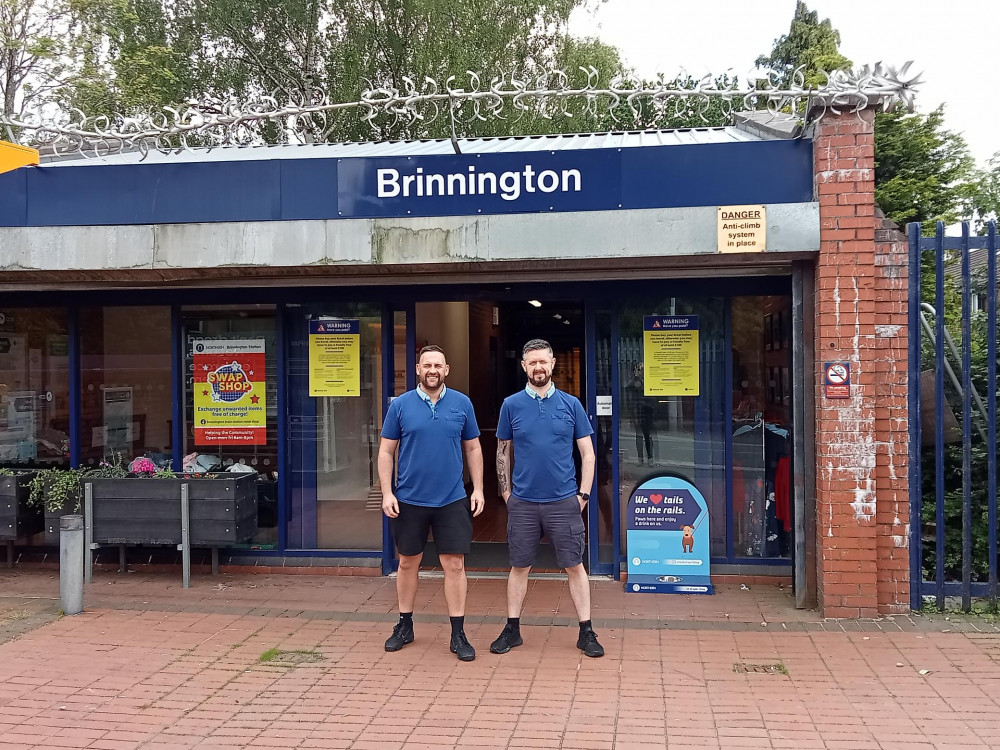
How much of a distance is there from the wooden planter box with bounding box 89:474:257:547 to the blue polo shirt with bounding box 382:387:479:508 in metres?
2.11

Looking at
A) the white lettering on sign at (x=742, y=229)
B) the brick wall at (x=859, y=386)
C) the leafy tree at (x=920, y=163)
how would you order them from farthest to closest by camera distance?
the leafy tree at (x=920, y=163) < the white lettering on sign at (x=742, y=229) < the brick wall at (x=859, y=386)

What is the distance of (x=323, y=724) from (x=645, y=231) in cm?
371

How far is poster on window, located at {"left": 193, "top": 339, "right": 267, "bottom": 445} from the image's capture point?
278 inches

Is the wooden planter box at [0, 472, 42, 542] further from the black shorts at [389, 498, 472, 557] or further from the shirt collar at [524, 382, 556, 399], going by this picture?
the shirt collar at [524, 382, 556, 399]

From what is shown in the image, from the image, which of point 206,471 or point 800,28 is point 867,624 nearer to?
point 206,471

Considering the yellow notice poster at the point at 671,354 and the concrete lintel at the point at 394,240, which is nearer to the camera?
the concrete lintel at the point at 394,240

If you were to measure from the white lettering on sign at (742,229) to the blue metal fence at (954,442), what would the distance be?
3.21ft

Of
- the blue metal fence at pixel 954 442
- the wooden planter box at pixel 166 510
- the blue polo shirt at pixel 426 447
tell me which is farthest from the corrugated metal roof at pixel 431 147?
the wooden planter box at pixel 166 510

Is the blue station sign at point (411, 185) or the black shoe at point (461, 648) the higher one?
the blue station sign at point (411, 185)

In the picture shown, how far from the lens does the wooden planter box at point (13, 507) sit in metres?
6.83

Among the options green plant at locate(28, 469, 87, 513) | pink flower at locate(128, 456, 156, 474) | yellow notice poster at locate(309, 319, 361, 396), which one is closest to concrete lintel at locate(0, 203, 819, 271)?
yellow notice poster at locate(309, 319, 361, 396)

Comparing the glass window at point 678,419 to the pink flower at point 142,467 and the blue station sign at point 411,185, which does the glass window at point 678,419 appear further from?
the pink flower at point 142,467

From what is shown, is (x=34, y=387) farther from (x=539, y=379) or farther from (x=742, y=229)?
(x=742, y=229)

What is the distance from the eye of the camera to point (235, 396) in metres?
7.10
